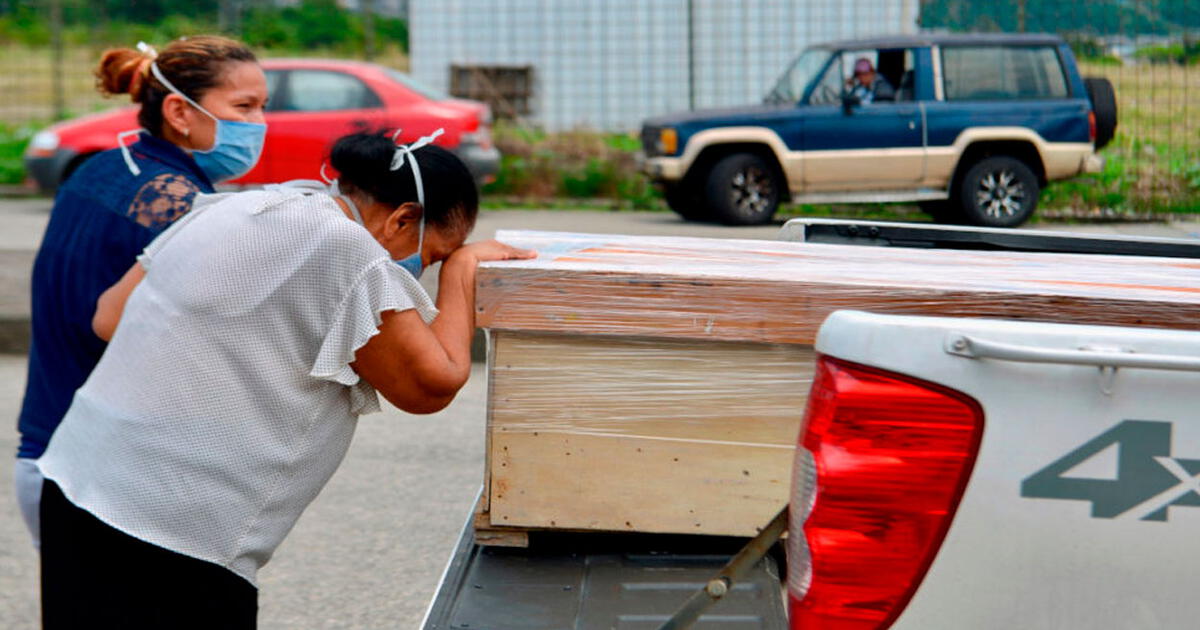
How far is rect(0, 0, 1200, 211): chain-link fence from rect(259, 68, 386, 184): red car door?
7.38ft

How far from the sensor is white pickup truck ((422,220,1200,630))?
167 cm

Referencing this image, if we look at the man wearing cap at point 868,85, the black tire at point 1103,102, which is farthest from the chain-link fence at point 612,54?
the man wearing cap at point 868,85

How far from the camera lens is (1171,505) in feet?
5.49

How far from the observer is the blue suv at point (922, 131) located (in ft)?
43.0

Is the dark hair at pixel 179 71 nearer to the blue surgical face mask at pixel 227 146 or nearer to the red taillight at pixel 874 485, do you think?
the blue surgical face mask at pixel 227 146

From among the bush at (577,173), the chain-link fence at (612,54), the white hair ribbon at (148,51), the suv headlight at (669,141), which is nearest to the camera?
the white hair ribbon at (148,51)

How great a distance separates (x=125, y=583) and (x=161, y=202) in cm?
91

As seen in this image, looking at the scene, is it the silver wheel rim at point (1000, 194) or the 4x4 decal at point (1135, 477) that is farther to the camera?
the silver wheel rim at point (1000, 194)

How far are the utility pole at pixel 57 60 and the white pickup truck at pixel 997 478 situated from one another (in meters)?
17.6

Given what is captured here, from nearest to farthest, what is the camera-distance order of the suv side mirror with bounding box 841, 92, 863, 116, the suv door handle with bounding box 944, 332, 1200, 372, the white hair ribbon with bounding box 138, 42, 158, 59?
the suv door handle with bounding box 944, 332, 1200, 372
the white hair ribbon with bounding box 138, 42, 158, 59
the suv side mirror with bounding box 841, 92, 863, 116

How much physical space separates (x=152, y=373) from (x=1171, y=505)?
4.82ft

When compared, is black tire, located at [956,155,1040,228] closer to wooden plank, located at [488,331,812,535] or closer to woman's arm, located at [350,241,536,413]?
wooden plank, located at [488,331,812,535]

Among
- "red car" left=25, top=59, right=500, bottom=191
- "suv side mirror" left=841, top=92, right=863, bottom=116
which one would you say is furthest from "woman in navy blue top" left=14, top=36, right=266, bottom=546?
"red car" left=25, top=59, right=500, bottom=191

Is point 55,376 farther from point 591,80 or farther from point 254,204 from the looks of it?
point 591,80
